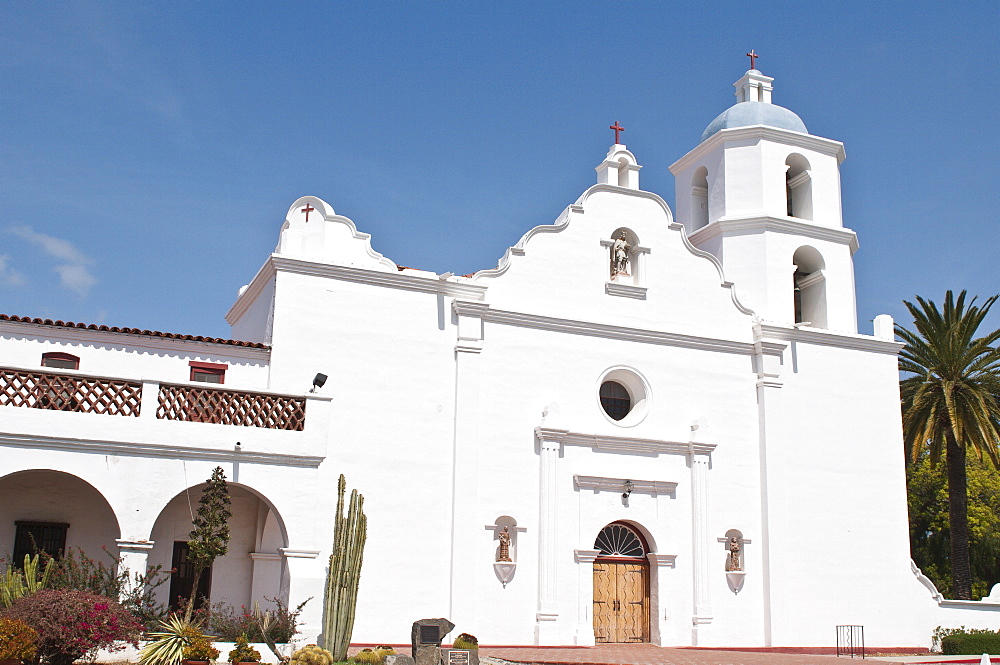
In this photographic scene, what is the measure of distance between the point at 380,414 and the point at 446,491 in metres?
2.21

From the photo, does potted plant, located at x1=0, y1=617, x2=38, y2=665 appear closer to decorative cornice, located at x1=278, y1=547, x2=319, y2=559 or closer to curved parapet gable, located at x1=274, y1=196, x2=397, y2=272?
decorative cornice, located at x1=278, y1=547, x2=319, y2=559

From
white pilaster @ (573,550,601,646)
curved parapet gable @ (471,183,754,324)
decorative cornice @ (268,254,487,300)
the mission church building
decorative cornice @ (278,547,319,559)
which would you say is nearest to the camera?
decorative cornice @ (278,547,319,559)

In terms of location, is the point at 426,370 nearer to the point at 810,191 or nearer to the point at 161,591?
the point at 161,591

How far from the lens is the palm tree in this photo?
2952cm

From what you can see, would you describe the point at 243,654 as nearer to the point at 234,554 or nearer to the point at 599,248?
the point at 234,554

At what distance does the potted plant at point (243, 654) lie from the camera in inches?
646

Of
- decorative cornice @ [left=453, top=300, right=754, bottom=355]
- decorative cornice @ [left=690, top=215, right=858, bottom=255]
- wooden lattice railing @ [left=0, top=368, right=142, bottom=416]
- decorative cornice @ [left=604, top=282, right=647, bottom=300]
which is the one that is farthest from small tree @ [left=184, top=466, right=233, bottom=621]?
decorative cornice @ [left=690, top=215, right=858, bottom=255]

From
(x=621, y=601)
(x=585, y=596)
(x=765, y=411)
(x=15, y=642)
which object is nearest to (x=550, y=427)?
(x=585, y=596)

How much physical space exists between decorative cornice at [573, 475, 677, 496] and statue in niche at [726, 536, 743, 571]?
6.40 ft

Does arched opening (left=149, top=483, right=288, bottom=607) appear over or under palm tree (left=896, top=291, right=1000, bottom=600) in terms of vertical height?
under

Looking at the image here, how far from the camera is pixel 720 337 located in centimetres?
2561

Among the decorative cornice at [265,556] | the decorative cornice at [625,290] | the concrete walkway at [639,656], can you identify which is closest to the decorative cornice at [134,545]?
the decorative cornice at [265,556]

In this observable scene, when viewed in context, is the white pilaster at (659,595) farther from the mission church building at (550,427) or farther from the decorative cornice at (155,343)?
the decorative cornice at (155,343)

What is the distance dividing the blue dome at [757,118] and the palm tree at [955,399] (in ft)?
26.1
